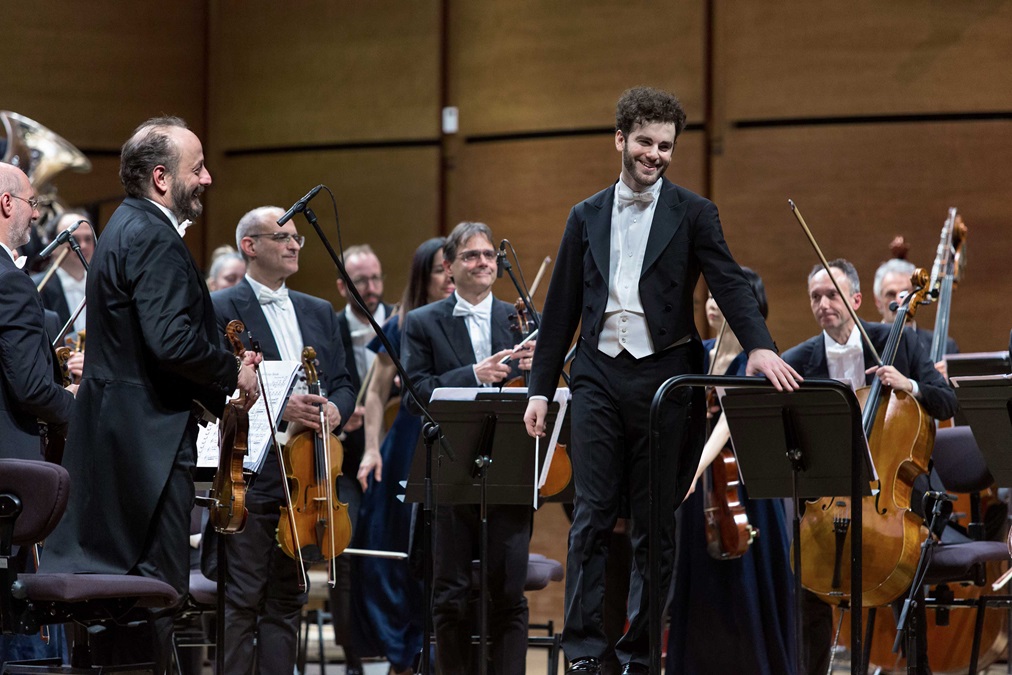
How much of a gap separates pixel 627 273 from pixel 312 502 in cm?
136

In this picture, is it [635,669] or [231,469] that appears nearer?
[635,669]

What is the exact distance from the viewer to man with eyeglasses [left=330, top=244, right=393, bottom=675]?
216 inches

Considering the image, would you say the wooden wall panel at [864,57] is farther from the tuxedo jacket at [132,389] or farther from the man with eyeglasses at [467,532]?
the tuxedo jacket at [132,389]

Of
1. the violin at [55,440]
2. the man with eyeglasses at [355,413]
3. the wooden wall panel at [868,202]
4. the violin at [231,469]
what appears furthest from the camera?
the wooden wall panel at [868,202]

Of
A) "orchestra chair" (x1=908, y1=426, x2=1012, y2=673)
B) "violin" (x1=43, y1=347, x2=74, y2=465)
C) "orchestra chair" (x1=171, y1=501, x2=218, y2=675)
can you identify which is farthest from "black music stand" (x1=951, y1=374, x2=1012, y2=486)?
"violin" (x1=43, y1=347, x2=74, y2=465)

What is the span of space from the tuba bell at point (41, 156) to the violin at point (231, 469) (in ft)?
10.8

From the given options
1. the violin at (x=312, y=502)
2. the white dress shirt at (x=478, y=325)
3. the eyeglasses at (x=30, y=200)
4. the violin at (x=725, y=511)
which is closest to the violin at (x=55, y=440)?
the eyeglasses at (x=30, y=200)

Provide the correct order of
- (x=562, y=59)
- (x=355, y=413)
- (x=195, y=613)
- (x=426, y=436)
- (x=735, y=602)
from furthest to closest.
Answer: (x=562, y=59), (x=355, y=413), (x=735, y=602), (x=195, y=613), (x=426, y=436)

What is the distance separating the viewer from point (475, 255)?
4648 mm

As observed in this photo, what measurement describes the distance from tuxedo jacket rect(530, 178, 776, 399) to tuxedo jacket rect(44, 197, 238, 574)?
0.89 m

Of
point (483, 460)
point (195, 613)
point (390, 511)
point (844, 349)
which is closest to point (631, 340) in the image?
point (483, 460)

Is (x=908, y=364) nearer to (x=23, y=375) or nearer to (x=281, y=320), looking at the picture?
(x=281, y=320)

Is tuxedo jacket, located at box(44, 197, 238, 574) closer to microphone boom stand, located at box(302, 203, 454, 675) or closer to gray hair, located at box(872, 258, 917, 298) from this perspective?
microphone boom stand, located at box(302, 203, 454, 675)

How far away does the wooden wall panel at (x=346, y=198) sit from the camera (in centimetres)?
739
